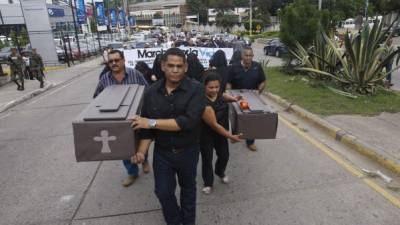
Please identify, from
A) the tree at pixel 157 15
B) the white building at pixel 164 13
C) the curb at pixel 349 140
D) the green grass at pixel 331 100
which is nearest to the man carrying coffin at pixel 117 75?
the curb at pixel 349 140

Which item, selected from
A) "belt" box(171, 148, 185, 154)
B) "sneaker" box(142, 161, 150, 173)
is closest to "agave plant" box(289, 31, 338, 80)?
"sneaker" box(142, 161, 150, 173)

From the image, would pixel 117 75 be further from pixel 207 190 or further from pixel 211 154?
pixel 207 190

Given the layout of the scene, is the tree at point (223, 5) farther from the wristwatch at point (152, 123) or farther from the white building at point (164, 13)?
the wristwatch at point (152, 123)

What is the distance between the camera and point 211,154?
4.03m

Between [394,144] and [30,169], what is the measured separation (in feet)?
18.2

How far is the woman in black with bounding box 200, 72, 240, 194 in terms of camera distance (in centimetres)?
356

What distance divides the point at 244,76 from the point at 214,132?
1.50m

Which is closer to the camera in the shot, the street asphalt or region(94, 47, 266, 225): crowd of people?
region(94, 47, 266, 225): crowd of people

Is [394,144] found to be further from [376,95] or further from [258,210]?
[376,95]

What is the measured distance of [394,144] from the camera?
5320 millimetres

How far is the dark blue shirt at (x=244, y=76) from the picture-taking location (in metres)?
5.17

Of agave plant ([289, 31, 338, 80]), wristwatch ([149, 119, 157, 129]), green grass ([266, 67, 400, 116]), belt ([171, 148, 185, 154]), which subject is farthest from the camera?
agave plant ([289, 31, 338, 80])

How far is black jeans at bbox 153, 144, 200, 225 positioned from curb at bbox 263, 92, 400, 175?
2964 mm

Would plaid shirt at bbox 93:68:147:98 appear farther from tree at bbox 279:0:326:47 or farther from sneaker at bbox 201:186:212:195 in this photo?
tree at bbox 279:0:326:47
